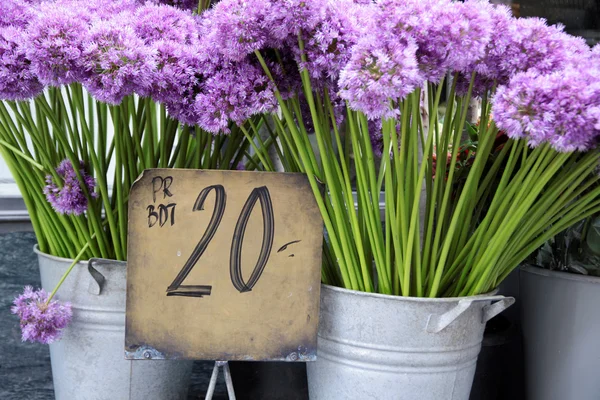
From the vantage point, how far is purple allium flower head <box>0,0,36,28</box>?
30.2 inches

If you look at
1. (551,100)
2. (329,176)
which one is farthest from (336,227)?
(551,100)

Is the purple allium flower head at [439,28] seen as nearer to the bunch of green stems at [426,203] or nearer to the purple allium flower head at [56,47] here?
the bunch of green stems at [426,203]

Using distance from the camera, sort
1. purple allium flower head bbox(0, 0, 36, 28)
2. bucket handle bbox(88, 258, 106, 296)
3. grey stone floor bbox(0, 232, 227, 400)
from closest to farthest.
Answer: purple allium flower head bbox(0, 0, 36, 28), bucket handle bbox(88, 258, 106, 296), grey stone floor bbox(0, 232, 227, 400)

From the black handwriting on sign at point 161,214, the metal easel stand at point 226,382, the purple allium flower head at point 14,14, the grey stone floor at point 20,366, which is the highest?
the purple allium flower head at point 14,14

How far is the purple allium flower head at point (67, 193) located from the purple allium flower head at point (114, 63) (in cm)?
21

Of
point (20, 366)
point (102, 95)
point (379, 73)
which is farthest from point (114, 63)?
point (20, 366)

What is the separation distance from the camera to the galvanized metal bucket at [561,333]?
3.02ft

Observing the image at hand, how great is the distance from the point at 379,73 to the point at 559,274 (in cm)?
52

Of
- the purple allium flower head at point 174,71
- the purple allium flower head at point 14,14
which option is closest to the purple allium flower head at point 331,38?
the purple allium flower head at point 174,71

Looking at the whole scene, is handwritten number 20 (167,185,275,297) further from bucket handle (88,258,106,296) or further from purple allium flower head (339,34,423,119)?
purple allium flower head (339,34,423,119)

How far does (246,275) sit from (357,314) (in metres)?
0.14

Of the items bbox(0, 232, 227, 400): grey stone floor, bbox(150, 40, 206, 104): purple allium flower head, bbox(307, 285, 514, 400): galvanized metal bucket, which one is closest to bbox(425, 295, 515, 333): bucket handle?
bbox(307, 285, 514, 400): galvanized metal bucket

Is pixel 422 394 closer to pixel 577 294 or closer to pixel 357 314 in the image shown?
pixel 357 314

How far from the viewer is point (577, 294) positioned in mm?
924
